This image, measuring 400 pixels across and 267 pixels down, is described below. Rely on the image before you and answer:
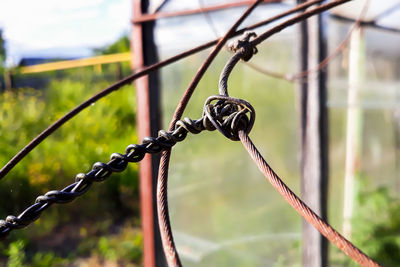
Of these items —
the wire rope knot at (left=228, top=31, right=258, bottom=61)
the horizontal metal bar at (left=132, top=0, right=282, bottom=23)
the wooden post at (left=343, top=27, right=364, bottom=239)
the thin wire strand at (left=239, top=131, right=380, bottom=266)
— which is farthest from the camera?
the wooden post at (left=343, top=27, right=364, bottom=239)

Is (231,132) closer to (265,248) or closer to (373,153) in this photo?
(265,248)

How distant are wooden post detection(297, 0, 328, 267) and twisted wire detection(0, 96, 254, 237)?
1.30 m

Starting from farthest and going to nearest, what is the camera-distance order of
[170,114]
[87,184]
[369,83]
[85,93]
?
[85,93], [369,83], [170,114], [87,184]

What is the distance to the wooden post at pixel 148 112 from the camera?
5.52 ft

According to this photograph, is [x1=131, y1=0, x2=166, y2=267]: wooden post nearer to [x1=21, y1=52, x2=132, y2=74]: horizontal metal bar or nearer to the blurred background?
the blurred background

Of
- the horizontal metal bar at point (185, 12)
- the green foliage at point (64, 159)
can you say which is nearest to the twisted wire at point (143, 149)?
the green foliage at point (64, 159)

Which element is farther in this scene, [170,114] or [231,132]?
[170,114]

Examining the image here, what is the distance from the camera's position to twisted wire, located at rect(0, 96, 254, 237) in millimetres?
391

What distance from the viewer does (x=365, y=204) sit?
95.2 inches

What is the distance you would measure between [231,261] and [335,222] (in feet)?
2.16

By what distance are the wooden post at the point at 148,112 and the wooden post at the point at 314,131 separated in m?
0.62

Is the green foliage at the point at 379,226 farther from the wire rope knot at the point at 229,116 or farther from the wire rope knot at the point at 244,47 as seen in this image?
the wire rope knot at the point at 229,116

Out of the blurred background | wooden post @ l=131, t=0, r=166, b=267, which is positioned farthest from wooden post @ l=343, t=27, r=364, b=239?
wooden post @ l=131, t=0, r=166, b=267

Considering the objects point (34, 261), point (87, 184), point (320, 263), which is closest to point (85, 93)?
point (34, 261)
